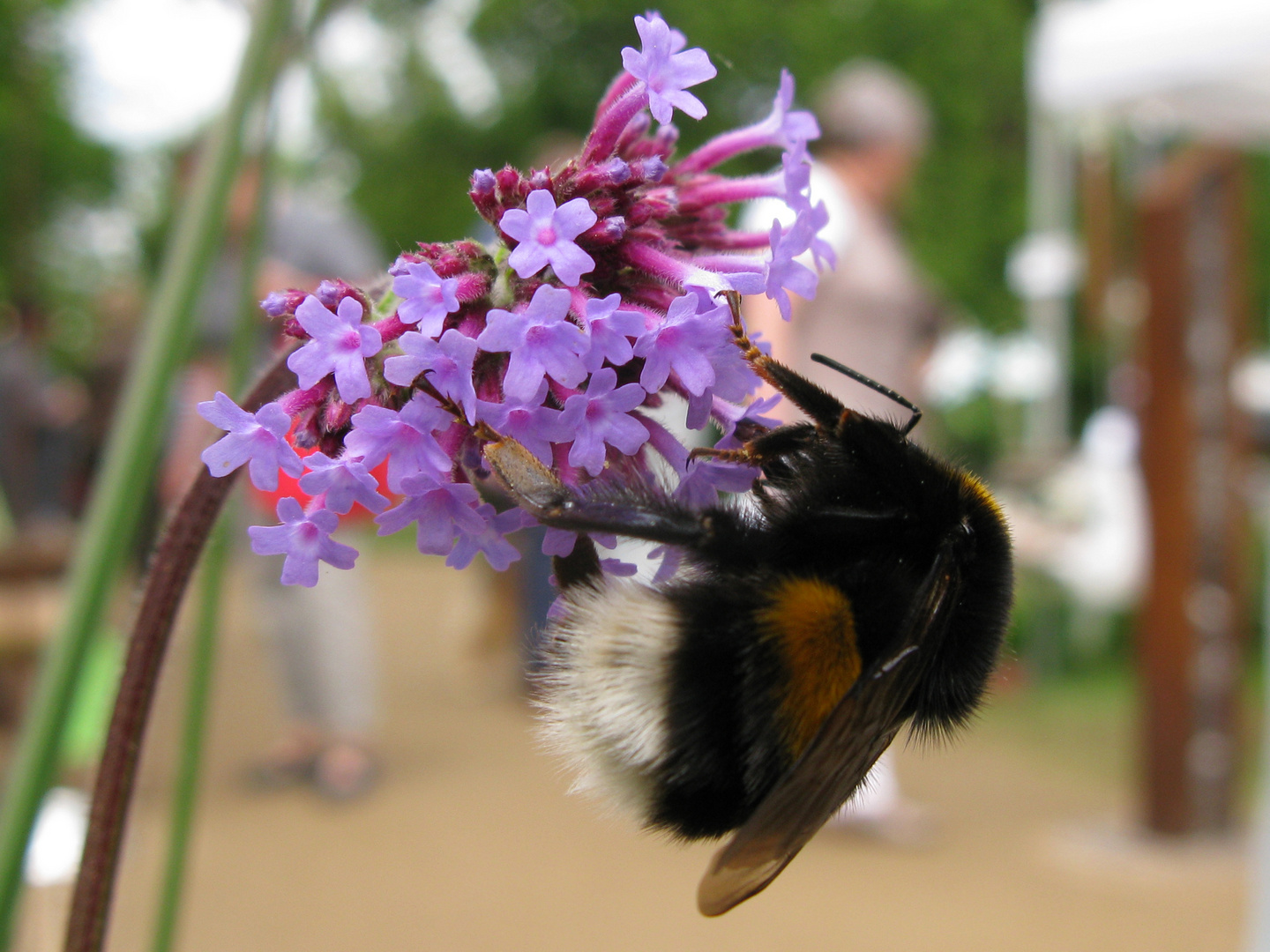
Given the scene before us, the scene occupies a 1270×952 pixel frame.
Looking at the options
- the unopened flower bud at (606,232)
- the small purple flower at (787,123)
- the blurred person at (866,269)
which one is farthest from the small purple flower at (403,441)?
the blurred person at (866,269)

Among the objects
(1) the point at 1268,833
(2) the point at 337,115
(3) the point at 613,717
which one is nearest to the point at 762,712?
(3) the point at 613,717

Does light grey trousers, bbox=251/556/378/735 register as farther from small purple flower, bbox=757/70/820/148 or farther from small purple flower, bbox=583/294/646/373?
small purple flower, bbox=583/294/646/373

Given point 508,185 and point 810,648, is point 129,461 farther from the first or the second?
point 810,648

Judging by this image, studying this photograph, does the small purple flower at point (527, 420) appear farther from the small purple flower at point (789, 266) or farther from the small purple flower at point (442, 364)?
the small purple flower at point (789, 266)

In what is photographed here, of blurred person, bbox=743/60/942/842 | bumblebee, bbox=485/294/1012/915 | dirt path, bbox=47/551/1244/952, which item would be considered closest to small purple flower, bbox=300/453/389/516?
bumblebee, bbox=485/294/1012/915

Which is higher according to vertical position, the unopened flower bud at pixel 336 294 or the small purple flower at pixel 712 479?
the unopened flower bud at pixel 336 294

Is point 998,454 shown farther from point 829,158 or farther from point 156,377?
point 156,377
